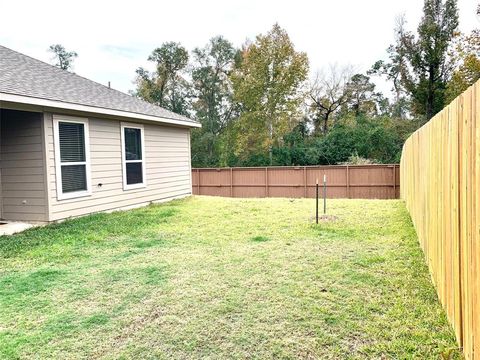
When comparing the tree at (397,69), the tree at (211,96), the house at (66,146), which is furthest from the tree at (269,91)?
the house at (66,146)

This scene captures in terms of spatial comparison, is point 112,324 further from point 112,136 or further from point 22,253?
point 112,136

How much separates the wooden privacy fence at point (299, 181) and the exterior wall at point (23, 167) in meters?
10.6

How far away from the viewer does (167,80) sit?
27.8 metres

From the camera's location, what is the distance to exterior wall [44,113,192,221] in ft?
23.8

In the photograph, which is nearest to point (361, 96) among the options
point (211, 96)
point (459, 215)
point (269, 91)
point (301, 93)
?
point (301, 93)

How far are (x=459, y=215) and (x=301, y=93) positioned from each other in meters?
23.7

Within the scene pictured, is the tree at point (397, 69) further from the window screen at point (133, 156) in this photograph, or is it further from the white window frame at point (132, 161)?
the window screen at point (133, 156)

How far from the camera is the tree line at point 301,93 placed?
21.8 meters

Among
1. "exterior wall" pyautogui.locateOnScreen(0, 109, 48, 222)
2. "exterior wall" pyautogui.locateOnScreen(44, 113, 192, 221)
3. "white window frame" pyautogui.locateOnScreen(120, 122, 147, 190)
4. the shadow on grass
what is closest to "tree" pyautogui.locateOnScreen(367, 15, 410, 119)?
"exterior wall" pyautogui.locateOnScreen(44, 113, 192, 221)

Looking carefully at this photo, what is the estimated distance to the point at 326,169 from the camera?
15.7 m

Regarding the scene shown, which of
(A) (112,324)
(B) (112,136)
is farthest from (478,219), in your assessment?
(B) (112,136)

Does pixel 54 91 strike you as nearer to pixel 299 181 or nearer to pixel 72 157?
pixel 72 157

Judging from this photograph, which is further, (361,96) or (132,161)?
(361,96)

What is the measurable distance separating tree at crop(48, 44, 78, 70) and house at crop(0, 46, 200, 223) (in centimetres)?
1974
